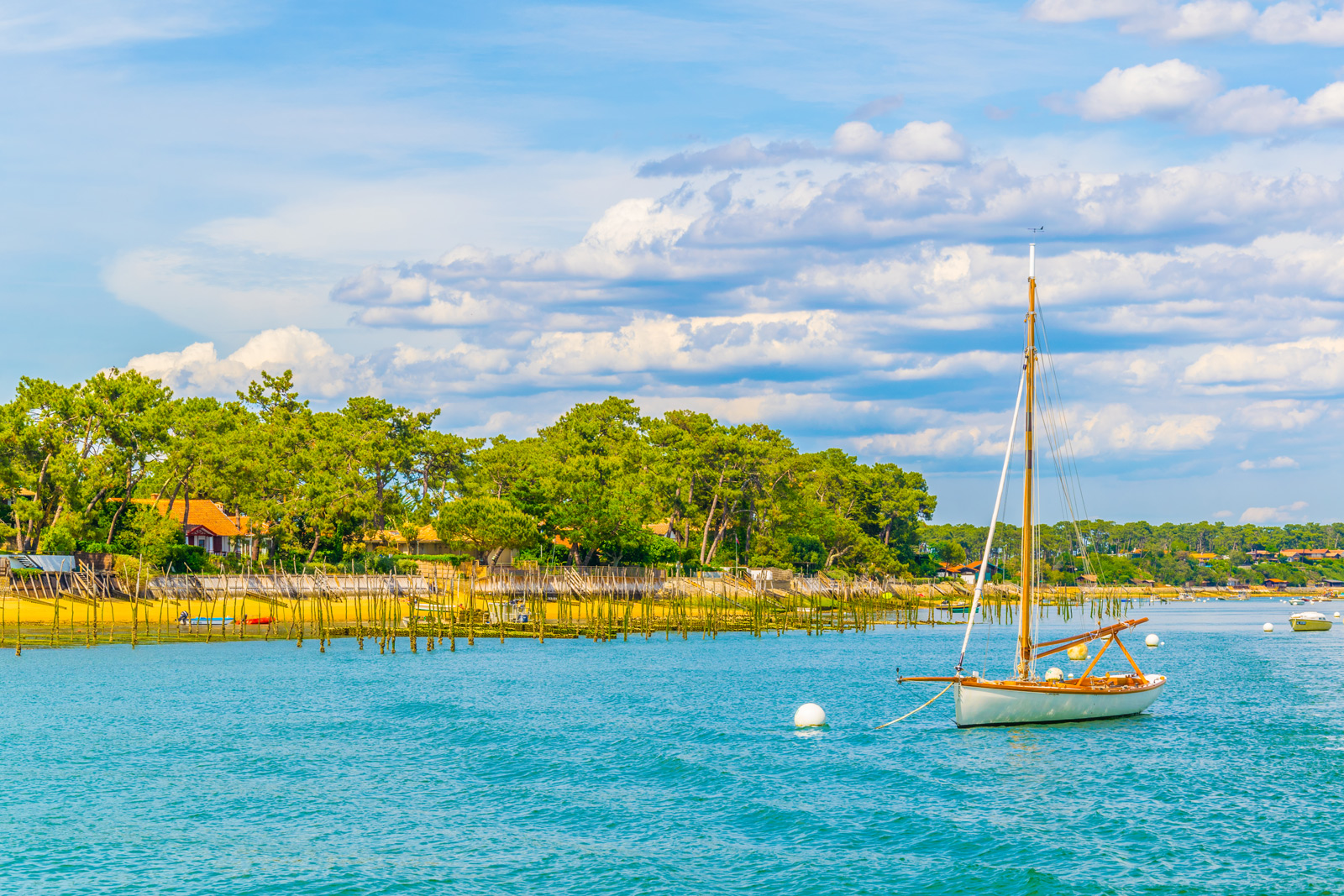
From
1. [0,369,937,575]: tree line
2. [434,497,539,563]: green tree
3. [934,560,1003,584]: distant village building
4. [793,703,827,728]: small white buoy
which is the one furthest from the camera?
[934,560,1003,584]: distant village building

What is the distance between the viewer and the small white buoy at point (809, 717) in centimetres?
4088

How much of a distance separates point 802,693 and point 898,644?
1375 inches

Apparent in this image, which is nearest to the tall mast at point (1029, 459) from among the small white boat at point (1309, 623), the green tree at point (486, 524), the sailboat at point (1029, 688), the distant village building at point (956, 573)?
the sailboat at point (1029, 688)

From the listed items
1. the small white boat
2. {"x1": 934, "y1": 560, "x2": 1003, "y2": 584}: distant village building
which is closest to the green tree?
the small white boat

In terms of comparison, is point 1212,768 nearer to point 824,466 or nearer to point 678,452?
point 678,452

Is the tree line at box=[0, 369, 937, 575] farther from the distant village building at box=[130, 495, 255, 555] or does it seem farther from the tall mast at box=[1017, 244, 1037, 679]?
the tall mast at box=[1017, 244, 1037, 679]

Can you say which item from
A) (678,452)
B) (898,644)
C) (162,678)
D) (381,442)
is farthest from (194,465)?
(898,644)

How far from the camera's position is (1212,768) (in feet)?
111

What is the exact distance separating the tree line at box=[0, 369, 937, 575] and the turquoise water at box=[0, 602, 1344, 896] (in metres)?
27.8

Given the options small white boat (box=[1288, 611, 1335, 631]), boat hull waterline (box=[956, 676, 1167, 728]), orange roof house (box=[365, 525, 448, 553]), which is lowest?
small white boat (box=[1288, 611, 1335, 631])

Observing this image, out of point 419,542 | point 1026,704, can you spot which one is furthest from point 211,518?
point 1026,704

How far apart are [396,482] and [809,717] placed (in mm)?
70822

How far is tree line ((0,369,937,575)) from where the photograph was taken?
79.6 metres

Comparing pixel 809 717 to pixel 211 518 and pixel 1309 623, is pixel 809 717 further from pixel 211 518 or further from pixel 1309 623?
pixel 211 518
